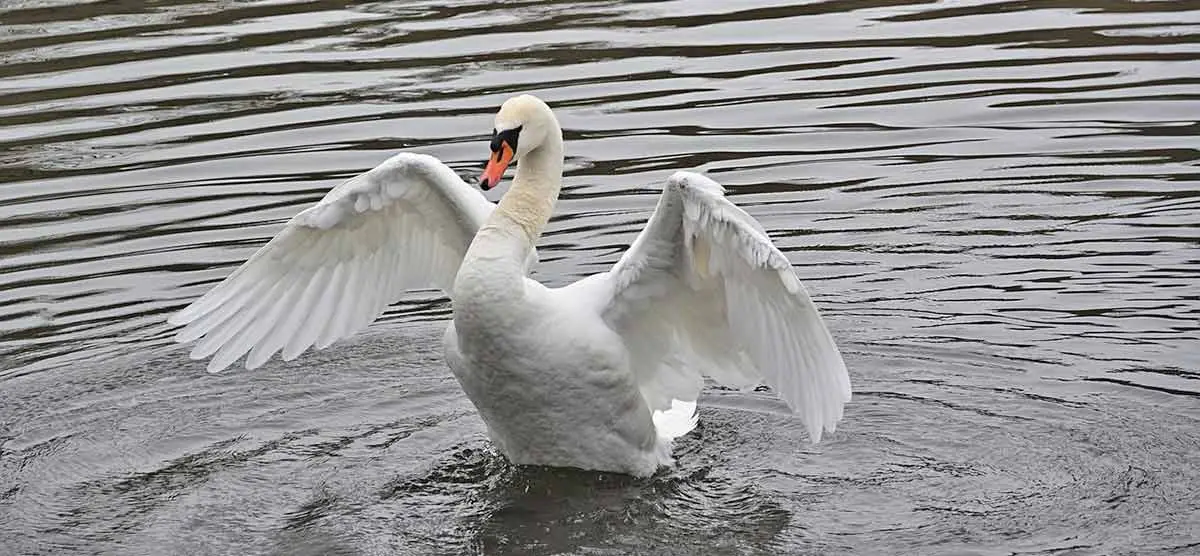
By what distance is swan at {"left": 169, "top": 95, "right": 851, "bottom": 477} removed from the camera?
802 cm

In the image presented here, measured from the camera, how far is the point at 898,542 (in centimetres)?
792

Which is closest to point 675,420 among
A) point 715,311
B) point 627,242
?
point 715,311

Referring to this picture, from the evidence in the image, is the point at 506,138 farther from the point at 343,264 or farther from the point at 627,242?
the point at 627,242

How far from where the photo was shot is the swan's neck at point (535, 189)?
335 inches

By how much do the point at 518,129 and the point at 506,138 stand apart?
0.09 metres

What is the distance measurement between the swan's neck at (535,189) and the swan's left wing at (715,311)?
377 millimetres

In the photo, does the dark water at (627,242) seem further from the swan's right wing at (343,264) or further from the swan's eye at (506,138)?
the swan's eye at (506,138)

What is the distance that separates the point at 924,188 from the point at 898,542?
4.84 metres

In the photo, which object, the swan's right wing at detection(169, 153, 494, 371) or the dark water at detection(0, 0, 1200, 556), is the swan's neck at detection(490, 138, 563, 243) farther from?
the dark water at detection(0, 0, 1200, 556)

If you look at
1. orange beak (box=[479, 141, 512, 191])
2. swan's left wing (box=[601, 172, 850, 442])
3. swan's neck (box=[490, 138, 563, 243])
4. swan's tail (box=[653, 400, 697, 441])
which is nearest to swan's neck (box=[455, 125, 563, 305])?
swan's neck (box=[490, 138, 563, 243])

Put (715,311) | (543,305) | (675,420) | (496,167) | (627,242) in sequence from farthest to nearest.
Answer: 1. (627,242)
2. (675,420)
3. (715,311)
4. (543,305)
5. (496,167)

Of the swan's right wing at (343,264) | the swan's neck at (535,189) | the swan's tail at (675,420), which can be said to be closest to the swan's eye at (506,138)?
the swan's neck at (535,189)

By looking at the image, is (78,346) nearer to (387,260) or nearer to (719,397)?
(387,260)

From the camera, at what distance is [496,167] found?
324 inches
